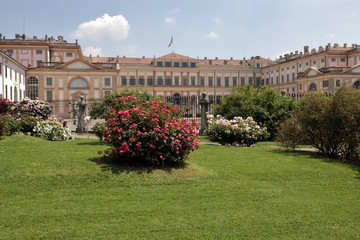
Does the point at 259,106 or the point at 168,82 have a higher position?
the point at 168,82

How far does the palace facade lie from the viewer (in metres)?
42.6

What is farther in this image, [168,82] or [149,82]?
[168,82]

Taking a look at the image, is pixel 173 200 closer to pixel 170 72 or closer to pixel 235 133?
pixel 235 133

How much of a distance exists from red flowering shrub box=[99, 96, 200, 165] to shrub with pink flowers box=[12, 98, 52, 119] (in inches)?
386

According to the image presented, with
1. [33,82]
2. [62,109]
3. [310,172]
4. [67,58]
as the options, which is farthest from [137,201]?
[67,58]

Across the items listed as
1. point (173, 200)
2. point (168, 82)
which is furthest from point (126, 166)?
point (168, 82)

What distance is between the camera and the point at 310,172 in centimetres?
698

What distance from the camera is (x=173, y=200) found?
503 centimetres

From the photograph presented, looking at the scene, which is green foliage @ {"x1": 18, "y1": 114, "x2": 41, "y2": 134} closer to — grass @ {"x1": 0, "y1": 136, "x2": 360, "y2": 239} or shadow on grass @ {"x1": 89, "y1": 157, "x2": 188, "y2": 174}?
grass @ {"x1": 0, "y1": 136, "x2": 360, "y2": 239}

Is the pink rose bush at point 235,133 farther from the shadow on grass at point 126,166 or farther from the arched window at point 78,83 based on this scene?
the arched window at point 78,83

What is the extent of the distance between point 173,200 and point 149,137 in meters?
1.62

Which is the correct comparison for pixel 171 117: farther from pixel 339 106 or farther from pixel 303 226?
pixel 339 106

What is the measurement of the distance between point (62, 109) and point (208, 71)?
118ft

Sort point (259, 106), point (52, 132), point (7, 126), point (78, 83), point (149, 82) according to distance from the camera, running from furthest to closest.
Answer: point (149, 82) → point (78, 83) → point (259, 106) → point (52, 132) → point (7, 126)
